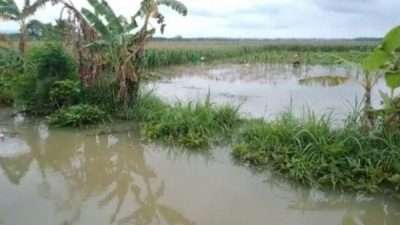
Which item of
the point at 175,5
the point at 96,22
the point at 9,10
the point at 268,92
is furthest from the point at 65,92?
the point at 9,10

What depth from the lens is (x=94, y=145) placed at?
6691 mm

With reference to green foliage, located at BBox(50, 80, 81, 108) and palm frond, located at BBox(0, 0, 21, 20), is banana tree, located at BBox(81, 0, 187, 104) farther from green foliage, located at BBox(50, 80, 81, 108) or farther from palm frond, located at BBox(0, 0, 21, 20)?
palm frond, located at BBox(0, 0, 21, 20)

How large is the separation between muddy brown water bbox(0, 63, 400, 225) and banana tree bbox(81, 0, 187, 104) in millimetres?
2103

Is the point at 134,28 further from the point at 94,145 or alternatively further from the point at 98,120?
the point at 94,145

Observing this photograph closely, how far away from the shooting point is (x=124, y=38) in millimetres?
8297

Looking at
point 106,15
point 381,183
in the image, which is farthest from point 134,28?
point 381,183

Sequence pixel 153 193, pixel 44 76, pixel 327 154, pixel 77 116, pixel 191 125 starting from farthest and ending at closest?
pixel 44 76 < pixel 77 116 < pixel 191 125 < pixel 327 154 < pixel 153 193

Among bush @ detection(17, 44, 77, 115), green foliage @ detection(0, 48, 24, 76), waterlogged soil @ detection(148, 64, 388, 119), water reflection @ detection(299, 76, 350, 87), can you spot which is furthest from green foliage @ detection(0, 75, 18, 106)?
water reflection @ detection(299, 76, 350, 87)

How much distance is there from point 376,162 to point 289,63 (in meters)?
21.3

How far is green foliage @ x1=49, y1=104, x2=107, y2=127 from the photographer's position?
776 centimetres

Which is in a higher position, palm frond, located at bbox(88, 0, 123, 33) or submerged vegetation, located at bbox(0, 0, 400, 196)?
palm frond, located at bbox(88, 0, 123, 33)

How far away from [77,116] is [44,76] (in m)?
1.65

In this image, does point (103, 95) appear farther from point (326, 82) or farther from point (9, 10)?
point (326, 82)

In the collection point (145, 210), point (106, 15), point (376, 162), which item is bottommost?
point (145, 210)
